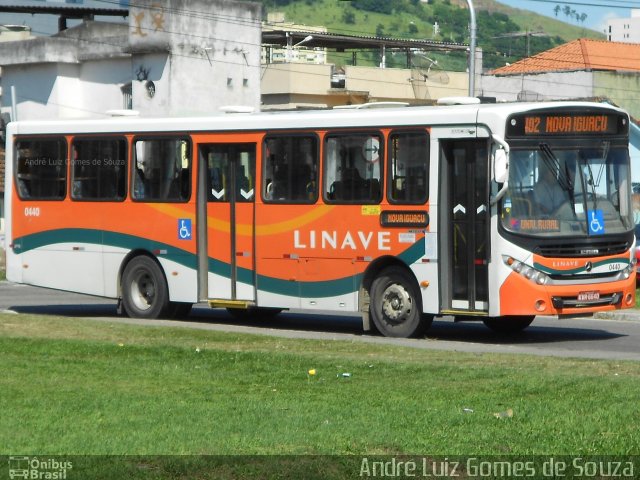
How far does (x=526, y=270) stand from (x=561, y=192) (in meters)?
1.13

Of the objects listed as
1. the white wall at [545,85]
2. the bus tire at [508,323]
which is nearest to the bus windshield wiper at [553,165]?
the bus tire at [508,323]

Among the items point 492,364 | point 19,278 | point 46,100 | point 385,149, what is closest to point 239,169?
point 385,149

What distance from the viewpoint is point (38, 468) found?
8.45m

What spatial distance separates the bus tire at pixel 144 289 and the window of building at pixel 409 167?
4.81 meters

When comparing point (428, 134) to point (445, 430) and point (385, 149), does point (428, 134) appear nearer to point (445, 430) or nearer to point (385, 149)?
point (385, 149)

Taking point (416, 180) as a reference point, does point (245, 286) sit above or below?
below

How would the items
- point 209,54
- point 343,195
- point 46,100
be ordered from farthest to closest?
1. point 46,100
2. point 209,54
3. point 343,195

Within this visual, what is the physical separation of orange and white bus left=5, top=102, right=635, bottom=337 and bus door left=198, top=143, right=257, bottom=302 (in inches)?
1.1

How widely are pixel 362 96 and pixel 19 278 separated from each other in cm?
4076

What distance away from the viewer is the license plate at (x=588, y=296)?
711 inches

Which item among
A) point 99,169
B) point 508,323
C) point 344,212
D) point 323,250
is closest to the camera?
point 344,212

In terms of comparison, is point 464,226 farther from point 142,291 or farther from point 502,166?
point 142,291

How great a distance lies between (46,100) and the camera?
53562 millimetres

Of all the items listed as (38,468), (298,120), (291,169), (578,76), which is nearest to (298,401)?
(38,468)
